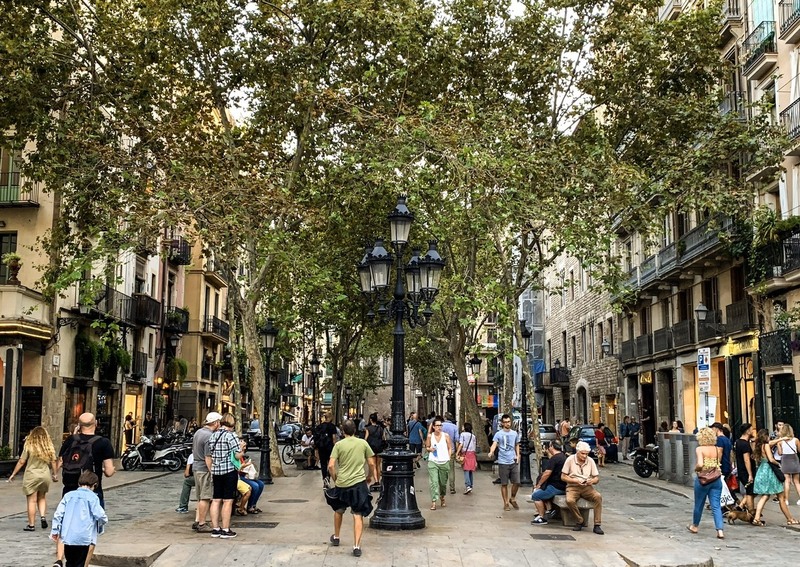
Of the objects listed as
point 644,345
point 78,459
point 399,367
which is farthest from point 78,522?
point 644,345

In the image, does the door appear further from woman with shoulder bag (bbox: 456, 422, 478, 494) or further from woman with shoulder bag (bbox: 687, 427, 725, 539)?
woman with shoulder bag (bbox: 687, 427, 725, 539)

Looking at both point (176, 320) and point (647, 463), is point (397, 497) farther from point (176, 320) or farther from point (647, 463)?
point (176, 320)

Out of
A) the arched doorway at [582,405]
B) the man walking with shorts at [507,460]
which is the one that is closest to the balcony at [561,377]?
the arched doorway at [582,405]

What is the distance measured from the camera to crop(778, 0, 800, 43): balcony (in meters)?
24.0

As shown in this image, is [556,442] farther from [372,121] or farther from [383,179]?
[372,121]

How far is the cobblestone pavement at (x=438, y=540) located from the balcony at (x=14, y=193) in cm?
1080

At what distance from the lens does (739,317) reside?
27.9 m

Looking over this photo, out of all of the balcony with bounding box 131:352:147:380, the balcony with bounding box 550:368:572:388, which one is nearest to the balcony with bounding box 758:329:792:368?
the balcony with bounding box 131:352:147:380

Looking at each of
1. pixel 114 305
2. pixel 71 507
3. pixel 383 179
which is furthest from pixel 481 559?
pixel 114 305

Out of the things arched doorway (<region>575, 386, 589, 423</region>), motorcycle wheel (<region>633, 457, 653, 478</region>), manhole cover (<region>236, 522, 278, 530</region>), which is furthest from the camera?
arched doorway (<region>575, 386, 589, 423</region>)

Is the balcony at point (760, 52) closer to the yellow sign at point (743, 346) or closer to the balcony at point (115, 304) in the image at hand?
the yellow sign at point (743, 346)

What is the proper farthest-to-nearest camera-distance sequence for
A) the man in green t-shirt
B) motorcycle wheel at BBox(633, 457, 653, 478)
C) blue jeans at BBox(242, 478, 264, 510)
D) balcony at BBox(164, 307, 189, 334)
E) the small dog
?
1. balcony at BBox(164, 307, 189, 334)
2. motorcycle wheel at BBox(633, 457, 653, 478)
3. the small dog
4. blue jeans at BBox(242, 478, 264, 510)
5. the man in green t-shirt

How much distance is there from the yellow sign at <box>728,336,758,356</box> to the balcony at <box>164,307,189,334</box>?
21690 millimetres

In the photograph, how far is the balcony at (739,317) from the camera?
88.7 feet
